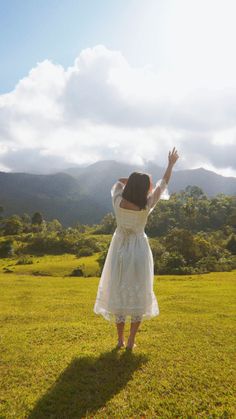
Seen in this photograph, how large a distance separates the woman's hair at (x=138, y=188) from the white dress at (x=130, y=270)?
0.17 meters

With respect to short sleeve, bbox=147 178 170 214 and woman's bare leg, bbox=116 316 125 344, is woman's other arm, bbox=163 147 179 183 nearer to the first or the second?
short sleeve, bbox=147 178 170 214

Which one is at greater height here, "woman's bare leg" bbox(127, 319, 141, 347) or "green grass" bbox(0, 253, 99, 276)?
"woman's bare leg" bbox(127, 319, 141, 347)

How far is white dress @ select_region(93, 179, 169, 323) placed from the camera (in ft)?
20.4

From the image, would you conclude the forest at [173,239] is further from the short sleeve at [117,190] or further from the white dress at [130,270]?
the short sleeve at [117,190]

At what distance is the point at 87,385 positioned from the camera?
5.27 m

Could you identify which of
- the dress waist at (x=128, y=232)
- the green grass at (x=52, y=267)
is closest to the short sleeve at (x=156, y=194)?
the dress waist at (x=128, y=232)

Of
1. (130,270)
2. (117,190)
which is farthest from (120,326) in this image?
(117,190)

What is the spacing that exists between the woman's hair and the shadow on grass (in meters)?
2.75

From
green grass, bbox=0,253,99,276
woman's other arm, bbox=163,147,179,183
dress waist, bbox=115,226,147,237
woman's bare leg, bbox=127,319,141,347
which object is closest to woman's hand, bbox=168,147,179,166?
woman's other arm, bbox=163,147,179,183

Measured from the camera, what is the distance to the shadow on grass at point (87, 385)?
4660 mm

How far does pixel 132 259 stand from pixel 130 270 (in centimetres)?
20

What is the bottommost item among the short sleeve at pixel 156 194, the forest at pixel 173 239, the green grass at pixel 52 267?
the green grass at pixel 52 267

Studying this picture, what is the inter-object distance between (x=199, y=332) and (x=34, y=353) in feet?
12.2

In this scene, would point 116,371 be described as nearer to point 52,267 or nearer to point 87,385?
point 87,385
